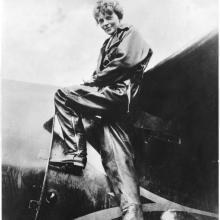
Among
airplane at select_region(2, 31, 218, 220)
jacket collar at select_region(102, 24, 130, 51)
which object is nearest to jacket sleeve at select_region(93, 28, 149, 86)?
jacket collar at select_region(102, 24, 130, 51)

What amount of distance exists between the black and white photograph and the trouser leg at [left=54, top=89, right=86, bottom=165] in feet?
0.04

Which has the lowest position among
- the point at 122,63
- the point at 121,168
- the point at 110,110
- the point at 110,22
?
the point at 121,168

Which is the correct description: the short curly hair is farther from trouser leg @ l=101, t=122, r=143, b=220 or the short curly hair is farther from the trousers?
trouser leg @ l=101, t=122, r=143, b=220

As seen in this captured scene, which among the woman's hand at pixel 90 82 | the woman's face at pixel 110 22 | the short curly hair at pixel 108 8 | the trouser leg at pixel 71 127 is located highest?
the short curly hair at pixel 108 8

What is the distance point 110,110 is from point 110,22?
4.08ft

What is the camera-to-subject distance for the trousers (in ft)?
18.9

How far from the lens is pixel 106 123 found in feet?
19.6

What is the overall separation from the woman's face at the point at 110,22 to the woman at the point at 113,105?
0.27ft

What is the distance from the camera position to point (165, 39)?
6.27 metres

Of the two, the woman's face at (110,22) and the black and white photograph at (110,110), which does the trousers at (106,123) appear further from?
the woman's face at (110,22)

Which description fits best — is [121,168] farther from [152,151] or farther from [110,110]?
[110,110]

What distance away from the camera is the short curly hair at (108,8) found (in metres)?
6.30

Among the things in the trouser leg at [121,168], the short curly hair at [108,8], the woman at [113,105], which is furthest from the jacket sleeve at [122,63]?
the trouser leg at [121,168]

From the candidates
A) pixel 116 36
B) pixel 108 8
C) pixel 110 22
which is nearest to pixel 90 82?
pixel 116 36
